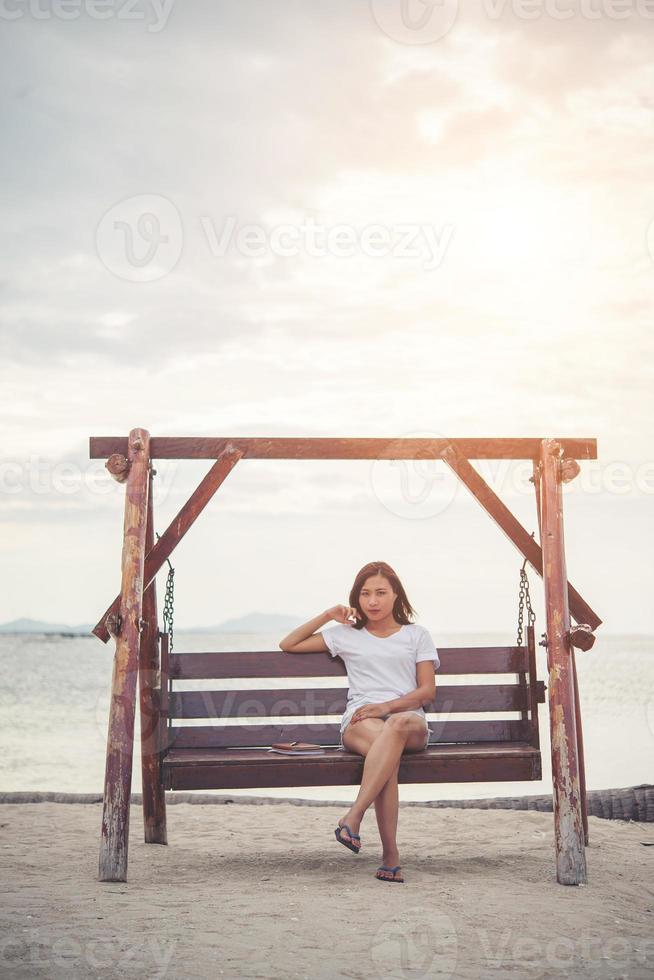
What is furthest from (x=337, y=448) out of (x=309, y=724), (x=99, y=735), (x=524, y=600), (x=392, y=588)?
(x=99, y=735)

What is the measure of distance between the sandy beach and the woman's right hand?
1.48m

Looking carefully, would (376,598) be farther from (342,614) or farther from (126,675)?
(126,675)

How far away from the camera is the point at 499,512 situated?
6051 millimetres

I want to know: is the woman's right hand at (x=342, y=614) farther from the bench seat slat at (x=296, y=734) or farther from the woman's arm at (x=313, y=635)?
the bench seat slat at (x=296, y=734)

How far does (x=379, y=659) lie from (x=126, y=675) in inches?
60.0

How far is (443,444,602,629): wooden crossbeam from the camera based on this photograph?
5973 mm

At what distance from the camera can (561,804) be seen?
5.45 metres

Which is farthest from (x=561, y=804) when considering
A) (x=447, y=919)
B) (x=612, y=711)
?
(x=612, y=711)

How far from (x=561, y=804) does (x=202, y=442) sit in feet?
9.80

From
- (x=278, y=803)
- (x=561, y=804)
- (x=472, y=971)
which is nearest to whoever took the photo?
(x=472, y=971)

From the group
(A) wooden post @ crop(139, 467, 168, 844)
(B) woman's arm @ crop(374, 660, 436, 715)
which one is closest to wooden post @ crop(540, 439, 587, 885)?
(B) woman's arm @ crop(374, 660, 436, 715)

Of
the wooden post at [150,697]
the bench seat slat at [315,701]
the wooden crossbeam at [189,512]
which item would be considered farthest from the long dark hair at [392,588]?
the wooden post at [150,697]

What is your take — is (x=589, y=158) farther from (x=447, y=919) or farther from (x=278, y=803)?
(x=447, y=919)

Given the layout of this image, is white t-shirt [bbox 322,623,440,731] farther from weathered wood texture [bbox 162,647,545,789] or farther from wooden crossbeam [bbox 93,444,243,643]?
wooden crossbeam [bbox 93,444,243,643]
